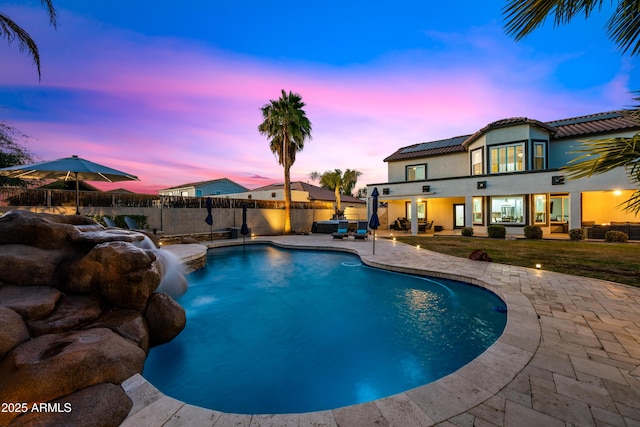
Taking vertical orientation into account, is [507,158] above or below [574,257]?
above

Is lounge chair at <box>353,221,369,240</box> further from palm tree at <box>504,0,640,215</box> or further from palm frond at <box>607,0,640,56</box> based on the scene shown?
palm frond at <box>607,0,640,56</box>

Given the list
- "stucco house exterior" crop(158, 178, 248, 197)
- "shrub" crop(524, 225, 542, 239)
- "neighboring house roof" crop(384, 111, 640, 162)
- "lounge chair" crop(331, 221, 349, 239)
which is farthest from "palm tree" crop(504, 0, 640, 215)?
"stucco house exterior" crop(158, 178, 248, 197)

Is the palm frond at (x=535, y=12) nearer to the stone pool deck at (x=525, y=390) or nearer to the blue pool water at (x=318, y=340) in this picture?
the stone pool deck at (x=525, y=390)

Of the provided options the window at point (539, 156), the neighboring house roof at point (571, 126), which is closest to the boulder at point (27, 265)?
the neighboring house roof at point (571, 126)

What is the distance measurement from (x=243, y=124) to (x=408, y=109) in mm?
12751

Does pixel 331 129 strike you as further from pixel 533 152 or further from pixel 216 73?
pixel 533 152

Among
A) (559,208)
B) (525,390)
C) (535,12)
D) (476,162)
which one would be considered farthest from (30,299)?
(559,208)

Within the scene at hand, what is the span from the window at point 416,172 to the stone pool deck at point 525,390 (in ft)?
57.6

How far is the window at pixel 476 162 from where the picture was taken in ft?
57.7

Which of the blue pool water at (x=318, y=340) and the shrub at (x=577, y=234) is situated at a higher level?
Answer: the shrub at (x=577, y=234)

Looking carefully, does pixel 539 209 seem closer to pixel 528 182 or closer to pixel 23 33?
pixel 528 182

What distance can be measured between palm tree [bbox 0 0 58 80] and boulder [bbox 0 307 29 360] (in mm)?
7377

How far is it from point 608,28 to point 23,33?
11.9 m

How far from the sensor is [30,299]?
3.54 m
